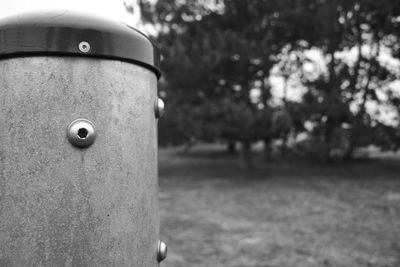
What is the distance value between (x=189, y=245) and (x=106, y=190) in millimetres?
2847

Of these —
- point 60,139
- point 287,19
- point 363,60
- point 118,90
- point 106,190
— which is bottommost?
point 106,190

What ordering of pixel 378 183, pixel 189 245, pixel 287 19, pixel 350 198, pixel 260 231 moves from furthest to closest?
pixel 287 19 < pixel 378 183 < pixel 350 198 < pixel 260 231 < pixel 189 245

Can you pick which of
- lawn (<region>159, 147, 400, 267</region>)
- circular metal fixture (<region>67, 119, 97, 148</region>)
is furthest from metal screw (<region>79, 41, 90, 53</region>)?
lawn (<region>159, 147, 400, 267</region>)

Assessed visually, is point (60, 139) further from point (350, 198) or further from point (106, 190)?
point (350, 198)

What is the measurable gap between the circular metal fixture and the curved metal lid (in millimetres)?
181

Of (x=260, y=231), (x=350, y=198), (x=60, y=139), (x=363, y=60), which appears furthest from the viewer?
(x=363, y=60)

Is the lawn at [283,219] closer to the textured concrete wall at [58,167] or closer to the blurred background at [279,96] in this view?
the blurred background at [279,96]

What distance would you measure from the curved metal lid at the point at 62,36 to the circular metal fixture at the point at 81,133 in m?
0.18

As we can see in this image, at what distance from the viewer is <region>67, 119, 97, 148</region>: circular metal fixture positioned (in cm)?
99

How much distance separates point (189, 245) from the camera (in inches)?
147

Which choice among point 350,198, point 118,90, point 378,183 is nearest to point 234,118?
point 350,198

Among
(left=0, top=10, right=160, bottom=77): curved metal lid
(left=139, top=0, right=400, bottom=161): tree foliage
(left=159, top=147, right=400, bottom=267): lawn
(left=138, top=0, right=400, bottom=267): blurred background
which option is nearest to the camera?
(left=0, top=10, right=160, bottom=77): curved metal lid

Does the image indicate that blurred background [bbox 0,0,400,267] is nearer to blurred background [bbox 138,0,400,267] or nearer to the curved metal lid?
blurred background [bbox 138,0,400,267]

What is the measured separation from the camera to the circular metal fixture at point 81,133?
0.99 meters
